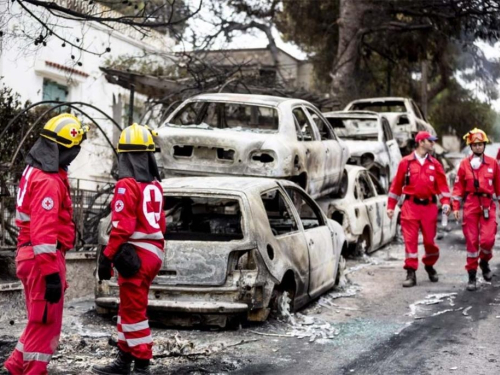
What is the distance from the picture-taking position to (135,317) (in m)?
5.50

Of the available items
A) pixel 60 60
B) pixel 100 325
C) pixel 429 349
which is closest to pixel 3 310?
pixel 100 325

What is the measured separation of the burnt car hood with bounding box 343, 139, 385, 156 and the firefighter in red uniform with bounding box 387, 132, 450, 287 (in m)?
4.85

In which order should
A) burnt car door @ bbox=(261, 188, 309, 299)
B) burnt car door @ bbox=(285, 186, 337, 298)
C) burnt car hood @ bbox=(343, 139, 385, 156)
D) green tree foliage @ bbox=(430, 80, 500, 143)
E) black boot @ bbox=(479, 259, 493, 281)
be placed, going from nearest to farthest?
burnt car door @ bbox=(261, 188, 309, 299) → burnt car door @ bbox=(285, 186, 337, 298) → black boot @ bbox=(479, 259, 493, 281) → burnt car hood @ bbox=(343, 139, 385, 156) → green tree foliage @ bbox=(430, 80, 500, 143)

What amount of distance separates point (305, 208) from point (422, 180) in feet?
5.97

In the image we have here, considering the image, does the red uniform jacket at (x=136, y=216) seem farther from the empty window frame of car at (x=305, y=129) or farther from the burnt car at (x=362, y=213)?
the burnt car at (x=362, y=213)

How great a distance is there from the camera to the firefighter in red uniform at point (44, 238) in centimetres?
481

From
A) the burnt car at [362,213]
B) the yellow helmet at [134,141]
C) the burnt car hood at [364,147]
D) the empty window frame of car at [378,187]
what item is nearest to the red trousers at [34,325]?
the yellow helmet at [134,141]

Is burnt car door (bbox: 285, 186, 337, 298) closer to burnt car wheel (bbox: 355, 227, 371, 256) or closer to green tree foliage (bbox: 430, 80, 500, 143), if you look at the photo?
burnt car wheel (bbox: 355, 227, 371, 256)

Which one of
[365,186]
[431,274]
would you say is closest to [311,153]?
[431,274]

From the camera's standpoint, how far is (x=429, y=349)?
21.0 feet

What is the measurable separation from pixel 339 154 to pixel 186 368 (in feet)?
21.5

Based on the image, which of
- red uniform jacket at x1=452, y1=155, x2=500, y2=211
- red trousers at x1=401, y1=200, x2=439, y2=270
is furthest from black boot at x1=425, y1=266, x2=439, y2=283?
red uniform jacket at x1=452, y1=155, x2=500, y2=211

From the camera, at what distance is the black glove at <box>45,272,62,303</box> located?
480cm

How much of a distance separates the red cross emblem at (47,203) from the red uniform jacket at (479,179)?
6127 millimetres
